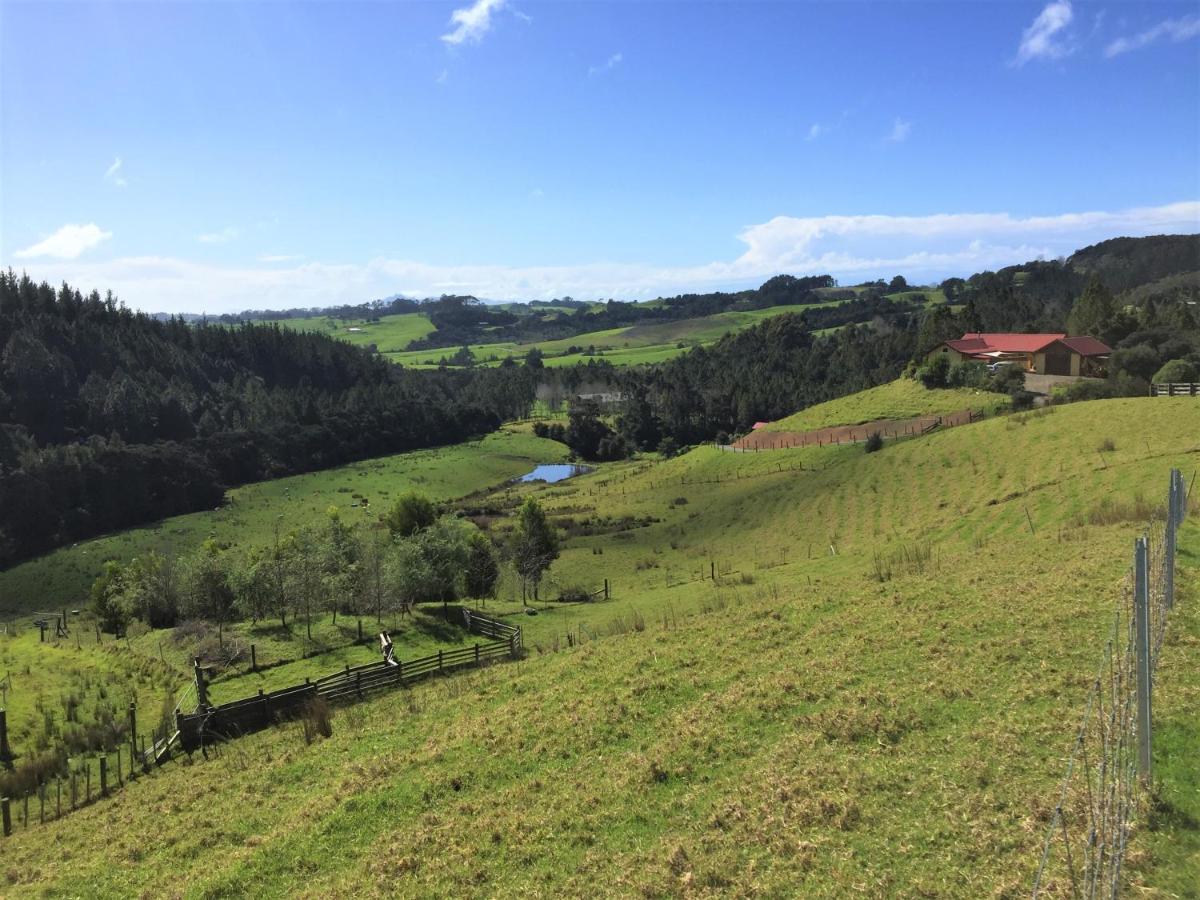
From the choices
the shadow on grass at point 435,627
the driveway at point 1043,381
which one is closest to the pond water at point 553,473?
the driveway at point 1043,381

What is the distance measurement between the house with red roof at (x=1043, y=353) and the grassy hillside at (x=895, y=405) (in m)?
8.04

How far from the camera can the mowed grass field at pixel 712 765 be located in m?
10.4

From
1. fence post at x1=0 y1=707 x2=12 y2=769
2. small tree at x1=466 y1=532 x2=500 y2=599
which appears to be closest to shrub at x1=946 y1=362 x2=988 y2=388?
small tree at x1=466 y1=532 x2=500 y2=599

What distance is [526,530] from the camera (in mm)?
47156

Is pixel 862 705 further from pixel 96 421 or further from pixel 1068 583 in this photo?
pixel 96 421

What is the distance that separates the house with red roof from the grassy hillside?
804 cm

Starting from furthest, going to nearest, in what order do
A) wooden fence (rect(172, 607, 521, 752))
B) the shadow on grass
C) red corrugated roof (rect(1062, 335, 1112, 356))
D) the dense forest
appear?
the dense forest → red corrugated roof (rect(1062, 335, 1112, 356)) → the shadow on grass → wooden fence (rect(172, 607, 521, 752))

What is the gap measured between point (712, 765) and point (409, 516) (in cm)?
3878

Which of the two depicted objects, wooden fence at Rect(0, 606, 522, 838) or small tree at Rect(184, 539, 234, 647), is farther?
small tree at Rect(184, 539, 234, 647)

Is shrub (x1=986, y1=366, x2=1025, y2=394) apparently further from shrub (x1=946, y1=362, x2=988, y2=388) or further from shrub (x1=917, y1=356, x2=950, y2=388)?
shrub (x1=917, y1=356, x2=950, y2=388)

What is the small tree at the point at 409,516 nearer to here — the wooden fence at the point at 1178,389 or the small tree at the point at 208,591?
the small tree at the point at 208,591

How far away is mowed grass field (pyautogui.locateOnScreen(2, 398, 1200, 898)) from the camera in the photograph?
10430 mm

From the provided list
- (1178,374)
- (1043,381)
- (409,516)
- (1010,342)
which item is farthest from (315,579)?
(1010,342)

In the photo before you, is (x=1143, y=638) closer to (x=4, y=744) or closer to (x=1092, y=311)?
(x=4, y=744)
